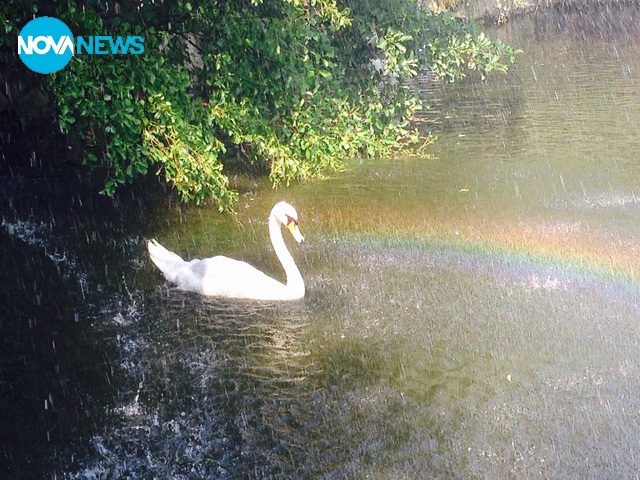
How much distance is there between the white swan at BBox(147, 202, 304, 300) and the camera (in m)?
8.22

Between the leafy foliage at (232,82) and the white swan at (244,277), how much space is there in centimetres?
156

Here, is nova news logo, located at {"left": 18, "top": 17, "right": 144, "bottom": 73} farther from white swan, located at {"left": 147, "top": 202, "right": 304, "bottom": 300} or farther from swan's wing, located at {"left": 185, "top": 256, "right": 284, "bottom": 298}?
swan's wing, located at {"left": 185, "top": 256, "right": 284, "bottom": 298}

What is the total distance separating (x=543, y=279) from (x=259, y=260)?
9.58ft

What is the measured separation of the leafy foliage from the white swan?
5.11 ft

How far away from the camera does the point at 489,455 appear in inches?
220

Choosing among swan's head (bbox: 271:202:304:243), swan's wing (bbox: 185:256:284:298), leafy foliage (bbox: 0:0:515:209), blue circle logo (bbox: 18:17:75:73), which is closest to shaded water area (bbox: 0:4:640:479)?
swan's wing (bbox: 185:256:284:298)

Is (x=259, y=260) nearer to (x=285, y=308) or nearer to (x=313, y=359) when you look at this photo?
(x=285, y=308)

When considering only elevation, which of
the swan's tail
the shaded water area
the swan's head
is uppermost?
the swan's head

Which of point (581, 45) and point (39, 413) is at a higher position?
point (581, 45)

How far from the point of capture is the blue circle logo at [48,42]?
9.33 meters

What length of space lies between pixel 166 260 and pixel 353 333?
2.30 meters

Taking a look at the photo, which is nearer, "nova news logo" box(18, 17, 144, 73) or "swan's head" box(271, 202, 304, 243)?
"swan's head" box(271, 202, 304, 243)

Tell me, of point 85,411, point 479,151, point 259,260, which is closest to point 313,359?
point 85,411

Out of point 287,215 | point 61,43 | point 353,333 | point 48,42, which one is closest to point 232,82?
point 61,43
